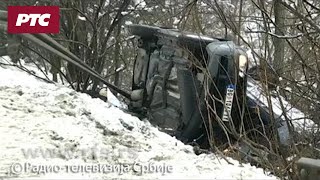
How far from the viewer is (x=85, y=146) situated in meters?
4.45

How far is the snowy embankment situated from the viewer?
3877mm

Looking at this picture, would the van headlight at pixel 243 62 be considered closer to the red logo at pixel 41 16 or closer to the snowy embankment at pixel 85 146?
the snowy embankment at pixel 85 146

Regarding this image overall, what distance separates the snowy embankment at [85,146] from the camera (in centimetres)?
388

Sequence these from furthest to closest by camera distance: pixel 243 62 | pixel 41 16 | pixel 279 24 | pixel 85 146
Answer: pixel 41 16 < pixel 243 62 < pixel 279 24 < pixel 85 146

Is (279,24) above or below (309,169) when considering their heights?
above

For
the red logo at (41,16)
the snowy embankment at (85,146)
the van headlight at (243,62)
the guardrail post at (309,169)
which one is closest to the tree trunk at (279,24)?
the van headlight at (243,62)

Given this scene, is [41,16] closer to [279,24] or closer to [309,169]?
[279,24]

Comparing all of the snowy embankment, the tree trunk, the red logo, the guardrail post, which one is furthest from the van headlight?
the red logo

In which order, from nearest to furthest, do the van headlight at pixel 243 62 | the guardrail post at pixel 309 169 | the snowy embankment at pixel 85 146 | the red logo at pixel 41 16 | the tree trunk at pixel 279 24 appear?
the guardrail post at pixel 309 169, the snowy embankment at pixel 85 146, the tree trunk at pixel 279 24, the van headlight at pixel 243 62, the red logo at pixel 41 16

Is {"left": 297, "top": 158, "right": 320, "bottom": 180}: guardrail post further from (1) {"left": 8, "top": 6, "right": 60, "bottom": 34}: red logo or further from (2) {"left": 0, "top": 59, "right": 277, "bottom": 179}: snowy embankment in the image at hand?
(1) {"left": 8, "top": 6, "right": 60, "bottom": 34}: red logo

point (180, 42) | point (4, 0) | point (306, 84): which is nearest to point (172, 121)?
point (180, 42)

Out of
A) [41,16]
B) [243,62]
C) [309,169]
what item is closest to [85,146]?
[309,169]

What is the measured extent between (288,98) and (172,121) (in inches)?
112

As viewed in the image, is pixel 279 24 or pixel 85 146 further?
pixel 279 24
